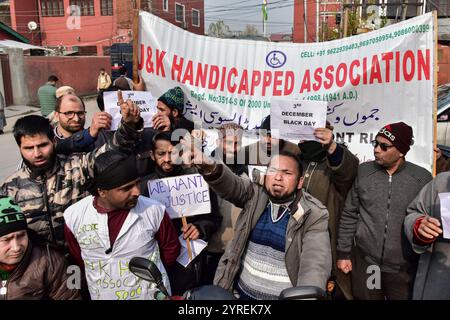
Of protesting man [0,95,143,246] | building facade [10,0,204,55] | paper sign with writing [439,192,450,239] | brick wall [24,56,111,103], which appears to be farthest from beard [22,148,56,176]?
building facade [10,0,204,55]

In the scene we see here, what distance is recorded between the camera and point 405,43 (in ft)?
12.5

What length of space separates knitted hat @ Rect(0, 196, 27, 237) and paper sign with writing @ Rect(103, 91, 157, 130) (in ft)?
4.25

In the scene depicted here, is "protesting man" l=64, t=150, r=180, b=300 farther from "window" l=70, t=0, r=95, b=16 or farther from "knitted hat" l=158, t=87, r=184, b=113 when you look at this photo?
"window" l=70, t=0, r=95, b=16

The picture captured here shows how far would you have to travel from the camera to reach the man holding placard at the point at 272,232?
232 cm

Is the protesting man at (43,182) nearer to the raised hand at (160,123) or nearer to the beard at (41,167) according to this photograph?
the beard at (41,167)

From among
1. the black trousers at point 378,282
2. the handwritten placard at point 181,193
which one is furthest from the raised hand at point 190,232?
the black trousers at point 378,282

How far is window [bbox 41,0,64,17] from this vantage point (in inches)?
1398

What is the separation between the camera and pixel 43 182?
2.59 metres

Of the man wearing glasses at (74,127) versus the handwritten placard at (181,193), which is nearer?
the handwritten placard at (181,193)

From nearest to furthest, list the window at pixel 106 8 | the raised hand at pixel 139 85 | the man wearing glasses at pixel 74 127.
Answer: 1. the man wearing glasses at pixel 74 127
2. the raised hand at pixel 139 85
3. the window at pixel 106 8

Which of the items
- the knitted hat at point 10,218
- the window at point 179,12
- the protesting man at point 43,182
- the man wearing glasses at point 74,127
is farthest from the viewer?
the window at point 179,12

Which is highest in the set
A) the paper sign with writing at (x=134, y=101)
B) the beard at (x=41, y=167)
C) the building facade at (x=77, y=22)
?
the building facade at (x=77, y=22)

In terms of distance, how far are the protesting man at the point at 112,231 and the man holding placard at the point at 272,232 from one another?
0.39 m

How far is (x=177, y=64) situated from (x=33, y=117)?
1.97m
